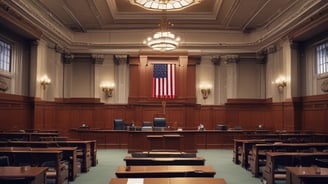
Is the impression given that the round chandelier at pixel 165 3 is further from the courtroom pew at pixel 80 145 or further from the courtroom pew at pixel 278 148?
the courtroom pew at pixel 278 148

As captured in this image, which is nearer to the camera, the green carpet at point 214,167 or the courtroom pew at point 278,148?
the courtroom pew at point 278,148

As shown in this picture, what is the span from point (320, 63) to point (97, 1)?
826 centimetres

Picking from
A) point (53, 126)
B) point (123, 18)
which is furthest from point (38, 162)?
point (123, 18)

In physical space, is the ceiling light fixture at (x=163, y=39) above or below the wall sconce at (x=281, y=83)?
above

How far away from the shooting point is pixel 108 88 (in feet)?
51.4

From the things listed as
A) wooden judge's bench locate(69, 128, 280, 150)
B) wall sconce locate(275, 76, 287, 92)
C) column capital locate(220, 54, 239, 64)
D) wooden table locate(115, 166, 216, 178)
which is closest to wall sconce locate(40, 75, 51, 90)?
wooden judge's bench locate(69, 128, 280, 150)

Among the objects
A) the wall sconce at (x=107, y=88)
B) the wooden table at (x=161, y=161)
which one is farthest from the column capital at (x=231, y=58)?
the wooden table at (x=161, y=161)

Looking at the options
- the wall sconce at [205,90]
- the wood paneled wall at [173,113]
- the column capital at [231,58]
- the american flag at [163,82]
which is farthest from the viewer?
the wall sconce at [205,90]

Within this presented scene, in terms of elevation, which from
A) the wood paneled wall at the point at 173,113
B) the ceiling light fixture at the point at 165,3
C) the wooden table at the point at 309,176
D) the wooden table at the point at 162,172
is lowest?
the wooden table at the point at 309,176

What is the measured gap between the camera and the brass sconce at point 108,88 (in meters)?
15.7

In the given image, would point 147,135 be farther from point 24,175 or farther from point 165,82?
point 24,175

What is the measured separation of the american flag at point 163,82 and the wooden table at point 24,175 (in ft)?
35.8

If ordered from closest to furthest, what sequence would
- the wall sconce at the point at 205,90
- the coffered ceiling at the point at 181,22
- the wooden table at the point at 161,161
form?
the wooden table at the point at 161,161, the coffered ceiling at the point at 181,22, the wall sconce at the point at 205,90

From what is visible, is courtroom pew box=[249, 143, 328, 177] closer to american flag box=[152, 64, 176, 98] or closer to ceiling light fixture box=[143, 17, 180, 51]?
ceiling light fixture box=[143, 17, 180, 51]
